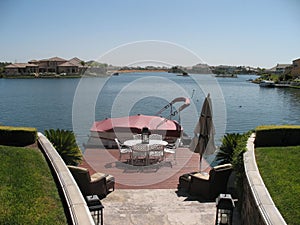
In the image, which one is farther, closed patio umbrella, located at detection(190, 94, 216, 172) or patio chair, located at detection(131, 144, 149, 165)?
patio chair, located at detection(131, 144, 149, 165)

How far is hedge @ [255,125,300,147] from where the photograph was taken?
7.25 meters

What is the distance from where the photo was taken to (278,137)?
→ 729 centimetres

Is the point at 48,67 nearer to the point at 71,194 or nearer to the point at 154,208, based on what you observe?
the point at 154,208

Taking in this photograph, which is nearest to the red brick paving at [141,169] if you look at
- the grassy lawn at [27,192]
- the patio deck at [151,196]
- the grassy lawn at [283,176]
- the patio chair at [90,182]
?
the patio deck at [151,196]

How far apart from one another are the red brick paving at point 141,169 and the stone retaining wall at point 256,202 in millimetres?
2794

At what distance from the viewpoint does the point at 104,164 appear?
10.0 metres

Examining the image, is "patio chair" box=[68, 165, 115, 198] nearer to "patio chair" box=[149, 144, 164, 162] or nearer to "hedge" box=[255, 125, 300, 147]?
"patio chair" box=[149, 144, 164, 162]

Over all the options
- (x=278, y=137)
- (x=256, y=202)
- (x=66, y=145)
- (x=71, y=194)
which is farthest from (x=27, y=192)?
(x=278, y=137)

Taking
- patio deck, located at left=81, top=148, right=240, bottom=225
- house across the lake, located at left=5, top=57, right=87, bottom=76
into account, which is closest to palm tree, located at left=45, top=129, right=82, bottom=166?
patio deck, located at left=81, top=148, right=240, bottom=225

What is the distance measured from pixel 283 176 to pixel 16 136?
6067 millimetres

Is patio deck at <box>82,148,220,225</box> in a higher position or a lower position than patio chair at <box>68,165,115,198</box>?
lower

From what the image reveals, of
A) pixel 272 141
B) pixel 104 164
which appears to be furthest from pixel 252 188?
pixel 104 164

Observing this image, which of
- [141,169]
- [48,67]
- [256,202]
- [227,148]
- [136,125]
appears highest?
[48,67]

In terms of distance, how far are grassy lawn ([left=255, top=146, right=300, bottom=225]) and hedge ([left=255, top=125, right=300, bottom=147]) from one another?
40 centimetres
